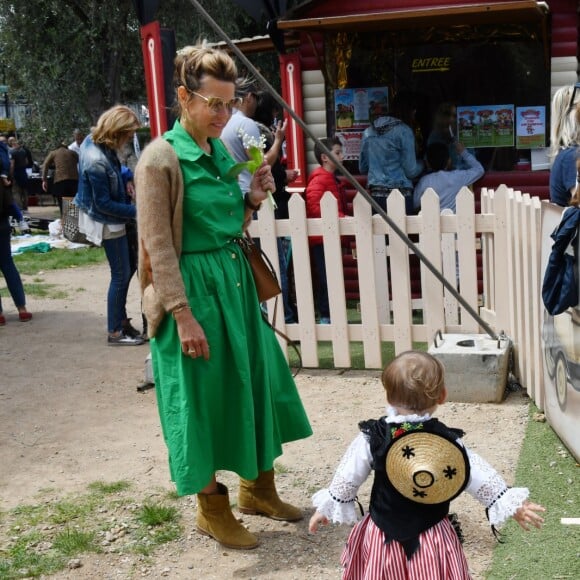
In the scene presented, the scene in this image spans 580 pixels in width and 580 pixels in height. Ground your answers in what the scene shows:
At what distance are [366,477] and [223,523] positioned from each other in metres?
1.24

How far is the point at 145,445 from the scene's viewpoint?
16.6ft

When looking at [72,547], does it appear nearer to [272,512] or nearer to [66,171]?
[272,512]

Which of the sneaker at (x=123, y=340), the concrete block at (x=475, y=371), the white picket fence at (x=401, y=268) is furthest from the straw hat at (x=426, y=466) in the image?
the sneaker at (x=123, y=340)

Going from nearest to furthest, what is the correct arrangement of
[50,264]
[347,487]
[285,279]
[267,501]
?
[347,487], [267,501], [285,279], [50,264]

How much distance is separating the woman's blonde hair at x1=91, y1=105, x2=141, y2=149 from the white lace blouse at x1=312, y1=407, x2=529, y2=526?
449 cm

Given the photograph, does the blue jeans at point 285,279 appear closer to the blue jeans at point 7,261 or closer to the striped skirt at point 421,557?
the blue jeans at point 7,261

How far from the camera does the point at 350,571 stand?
2650 mm

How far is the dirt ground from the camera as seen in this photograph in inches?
142

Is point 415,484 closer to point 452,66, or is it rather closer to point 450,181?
point 450,181

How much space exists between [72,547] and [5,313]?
19.6 feet

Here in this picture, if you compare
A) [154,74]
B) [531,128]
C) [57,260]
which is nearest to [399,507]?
[154,74]

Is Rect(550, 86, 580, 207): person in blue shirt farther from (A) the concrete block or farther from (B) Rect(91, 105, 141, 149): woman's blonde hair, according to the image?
(B) Rect(91, 105, 141, 149): woman's blonde hair

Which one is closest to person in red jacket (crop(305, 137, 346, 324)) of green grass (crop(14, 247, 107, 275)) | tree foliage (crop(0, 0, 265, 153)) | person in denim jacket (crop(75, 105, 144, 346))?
person in denim jacket (crop(75, 105, 144, 346))

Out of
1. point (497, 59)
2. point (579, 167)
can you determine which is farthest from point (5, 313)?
point (579, 167)
